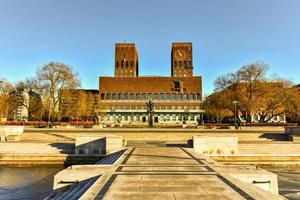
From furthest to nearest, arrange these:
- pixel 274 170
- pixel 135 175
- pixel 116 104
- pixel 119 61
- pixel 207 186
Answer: pixel 119 61 < pixel 116 104 < pixel 274 170 < pixel 135 175 < pixel 207 186

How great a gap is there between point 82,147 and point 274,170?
16.0 meters

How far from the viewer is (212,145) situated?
20828 mm

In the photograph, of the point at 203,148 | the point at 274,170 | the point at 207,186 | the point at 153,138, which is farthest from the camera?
the point at 153,138

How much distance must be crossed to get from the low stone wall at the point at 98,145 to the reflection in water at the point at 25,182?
272 cm

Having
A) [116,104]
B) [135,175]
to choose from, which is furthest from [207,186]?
[116,104]

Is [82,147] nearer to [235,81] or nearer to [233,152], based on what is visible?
[233,152]

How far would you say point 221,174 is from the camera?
1001 centimetres

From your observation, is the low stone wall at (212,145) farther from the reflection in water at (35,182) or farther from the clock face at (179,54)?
the clock face at (179,54)

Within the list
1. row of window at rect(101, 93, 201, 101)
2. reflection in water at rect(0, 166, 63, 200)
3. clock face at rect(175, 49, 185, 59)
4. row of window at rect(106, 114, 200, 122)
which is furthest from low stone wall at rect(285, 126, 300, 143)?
clock face at rect(175, 49, 185, 59)

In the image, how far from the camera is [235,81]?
58844 millimetres

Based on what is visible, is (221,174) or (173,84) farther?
(173,84)

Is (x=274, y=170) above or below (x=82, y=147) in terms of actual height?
below

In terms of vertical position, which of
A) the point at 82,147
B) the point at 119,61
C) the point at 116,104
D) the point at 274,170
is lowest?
the point at 274,170

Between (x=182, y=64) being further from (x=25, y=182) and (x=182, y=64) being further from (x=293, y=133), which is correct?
(x=25, y=182)
